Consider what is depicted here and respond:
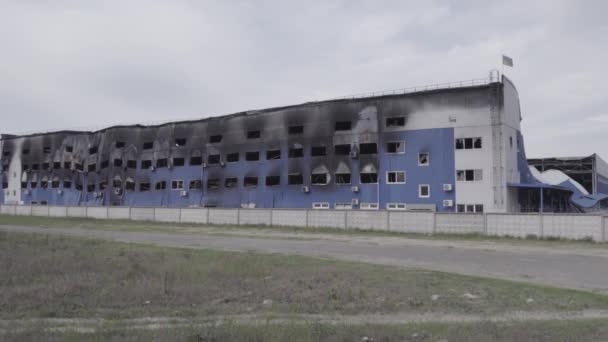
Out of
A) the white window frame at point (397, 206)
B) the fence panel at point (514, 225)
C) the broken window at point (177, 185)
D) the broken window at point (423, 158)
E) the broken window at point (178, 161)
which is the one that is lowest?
the fence panel at point (514, 225)

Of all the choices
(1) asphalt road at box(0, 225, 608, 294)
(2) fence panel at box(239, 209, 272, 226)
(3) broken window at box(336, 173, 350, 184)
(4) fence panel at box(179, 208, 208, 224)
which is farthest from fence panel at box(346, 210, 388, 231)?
(4) fence panel at box(179, 208, 208, 224)

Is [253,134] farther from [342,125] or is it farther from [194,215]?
[194,215]

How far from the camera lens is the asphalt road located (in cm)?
1452

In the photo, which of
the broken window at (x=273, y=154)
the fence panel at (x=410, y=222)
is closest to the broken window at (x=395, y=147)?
the broken window at (x=273, y=154)

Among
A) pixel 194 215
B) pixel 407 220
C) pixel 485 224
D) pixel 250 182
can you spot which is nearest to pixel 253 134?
pixel 250 182

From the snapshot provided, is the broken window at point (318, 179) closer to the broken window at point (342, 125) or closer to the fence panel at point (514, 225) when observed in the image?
the broken window at point (342, 125)

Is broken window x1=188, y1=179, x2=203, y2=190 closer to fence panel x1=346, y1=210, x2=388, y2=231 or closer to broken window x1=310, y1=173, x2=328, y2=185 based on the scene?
broken window x1=310, y1=173, x2=328, y2=185

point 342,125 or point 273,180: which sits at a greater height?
point 342,125

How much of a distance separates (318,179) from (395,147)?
8159mm

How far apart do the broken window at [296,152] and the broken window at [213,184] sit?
9.83 m

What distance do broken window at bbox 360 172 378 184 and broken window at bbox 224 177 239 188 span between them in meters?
14.7

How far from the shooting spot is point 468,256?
19.6 m

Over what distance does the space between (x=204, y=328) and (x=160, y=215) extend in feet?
128

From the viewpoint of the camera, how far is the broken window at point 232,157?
52.9 metres
